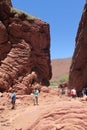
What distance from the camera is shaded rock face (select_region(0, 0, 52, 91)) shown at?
2838cm

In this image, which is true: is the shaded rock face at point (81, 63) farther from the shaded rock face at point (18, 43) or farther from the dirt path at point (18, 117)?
the dirt path at point (18, 117)

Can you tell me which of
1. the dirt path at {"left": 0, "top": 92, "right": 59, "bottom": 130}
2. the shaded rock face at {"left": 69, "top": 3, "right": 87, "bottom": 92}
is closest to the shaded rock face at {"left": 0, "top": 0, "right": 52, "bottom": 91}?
the shaded rock face at {"left": 69, "top": 3, "right": 87, "bottom": 92}

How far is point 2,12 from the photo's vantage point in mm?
29312

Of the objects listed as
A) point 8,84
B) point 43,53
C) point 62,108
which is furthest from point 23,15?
point 62,108

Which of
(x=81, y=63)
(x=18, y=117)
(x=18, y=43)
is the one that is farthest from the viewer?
(x=81, y=63)

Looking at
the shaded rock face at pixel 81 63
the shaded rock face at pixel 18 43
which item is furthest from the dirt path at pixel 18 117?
the shaded rock face at pixel 81 63

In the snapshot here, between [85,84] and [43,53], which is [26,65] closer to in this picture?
[43,53]

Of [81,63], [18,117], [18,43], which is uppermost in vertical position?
[18,43]

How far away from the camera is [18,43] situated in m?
29.4

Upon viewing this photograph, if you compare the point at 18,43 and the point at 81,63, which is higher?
the point at 18,43

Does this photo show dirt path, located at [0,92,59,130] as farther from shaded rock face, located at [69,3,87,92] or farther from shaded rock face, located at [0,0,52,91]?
shaded rock face, located at [69,3,87,92]

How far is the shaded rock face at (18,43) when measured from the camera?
28.4m

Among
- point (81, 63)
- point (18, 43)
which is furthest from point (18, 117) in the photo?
point (81, 63)

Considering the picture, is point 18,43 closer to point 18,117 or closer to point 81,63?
point 81,63
